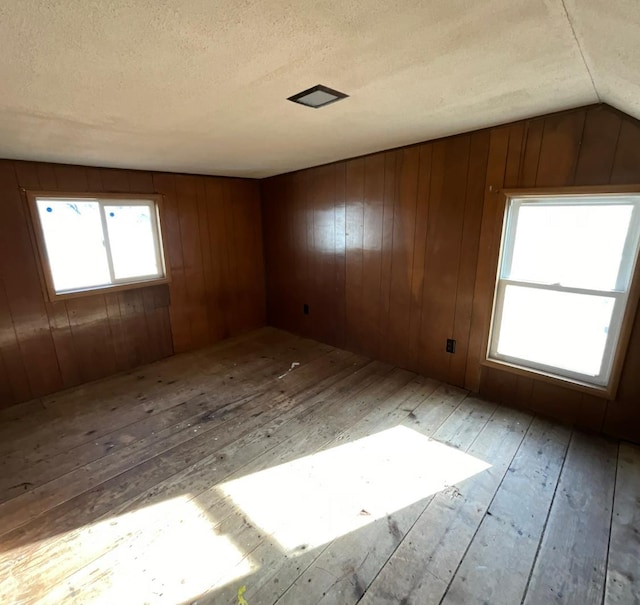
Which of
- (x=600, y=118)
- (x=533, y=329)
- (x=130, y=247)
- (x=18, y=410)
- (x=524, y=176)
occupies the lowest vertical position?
(x=18, y=410)

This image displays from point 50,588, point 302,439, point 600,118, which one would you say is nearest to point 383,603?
point 302,439

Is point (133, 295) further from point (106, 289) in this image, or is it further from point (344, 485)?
point (344, 485)

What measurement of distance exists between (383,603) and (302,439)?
43.7 inches

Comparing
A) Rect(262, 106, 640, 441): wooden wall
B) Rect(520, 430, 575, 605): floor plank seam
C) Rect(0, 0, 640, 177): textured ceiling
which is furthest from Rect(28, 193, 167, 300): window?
Rect(520, 430, 575, 605): floor plank seam

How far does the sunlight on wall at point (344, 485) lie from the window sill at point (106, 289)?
237cm

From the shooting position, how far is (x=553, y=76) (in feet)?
5.20

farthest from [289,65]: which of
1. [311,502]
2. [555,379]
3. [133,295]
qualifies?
[133,295]

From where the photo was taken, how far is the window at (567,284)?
2.12 m

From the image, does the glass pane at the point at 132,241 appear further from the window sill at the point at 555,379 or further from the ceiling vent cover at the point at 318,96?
the window sill at the point at 555,379

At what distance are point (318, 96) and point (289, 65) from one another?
369mm

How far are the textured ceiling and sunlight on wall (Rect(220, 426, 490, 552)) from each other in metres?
2.10

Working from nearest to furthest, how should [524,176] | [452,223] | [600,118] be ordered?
[600,118]
[524,176]
[452,223]

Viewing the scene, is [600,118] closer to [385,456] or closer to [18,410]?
[385,456]

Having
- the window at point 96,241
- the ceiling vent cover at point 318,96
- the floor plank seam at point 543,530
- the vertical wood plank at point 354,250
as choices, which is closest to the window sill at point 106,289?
the window at point 96,241
